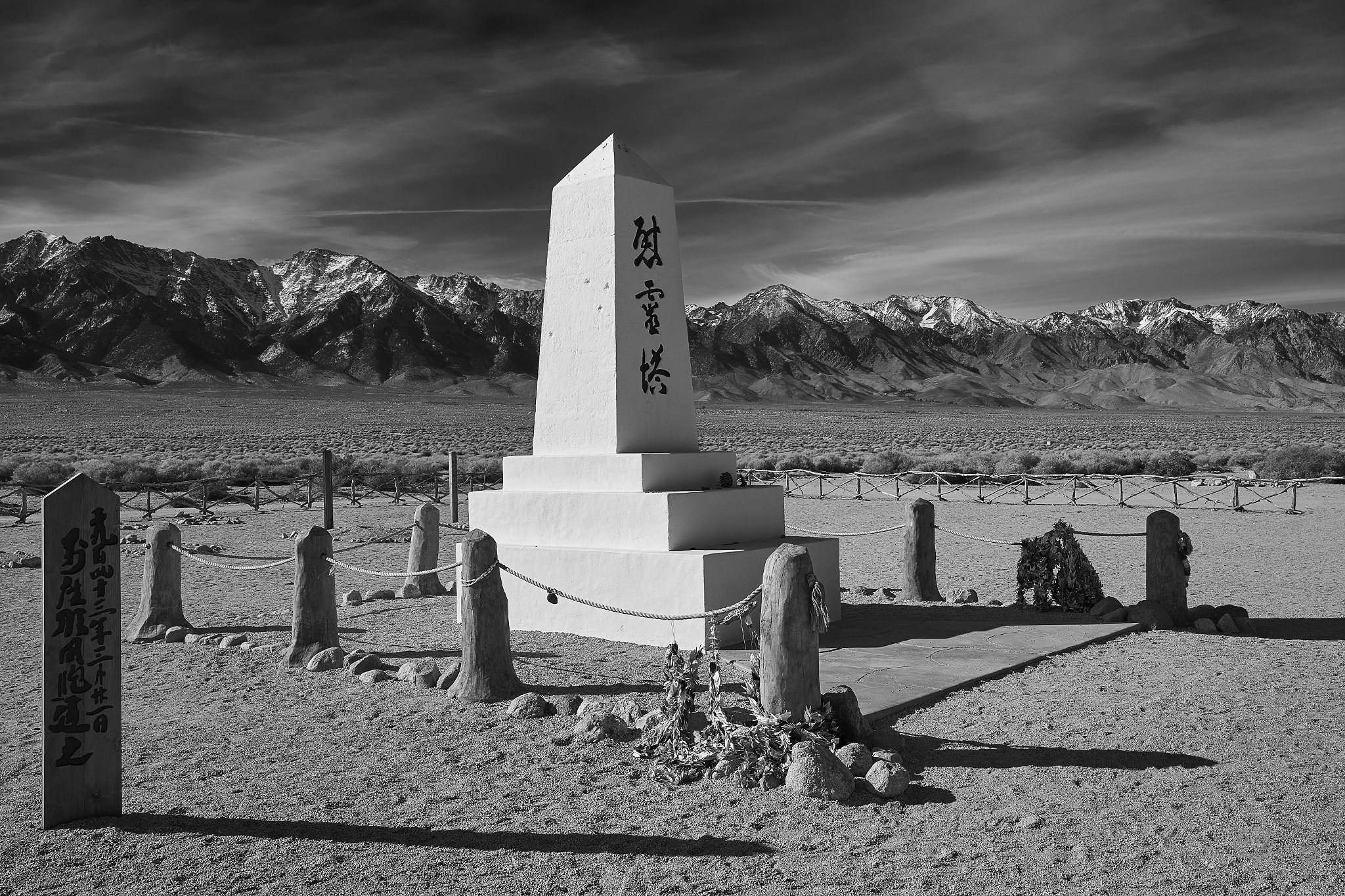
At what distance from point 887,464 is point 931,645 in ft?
87.4

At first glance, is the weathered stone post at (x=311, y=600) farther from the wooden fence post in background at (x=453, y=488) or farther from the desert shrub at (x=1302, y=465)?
the desert shrub at (x=1302, y=465)

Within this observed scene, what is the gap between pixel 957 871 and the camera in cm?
401

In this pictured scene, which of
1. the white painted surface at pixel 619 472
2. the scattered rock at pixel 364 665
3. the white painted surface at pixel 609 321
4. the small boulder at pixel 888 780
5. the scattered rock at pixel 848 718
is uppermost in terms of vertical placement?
the white painted surface at pixel 609 321

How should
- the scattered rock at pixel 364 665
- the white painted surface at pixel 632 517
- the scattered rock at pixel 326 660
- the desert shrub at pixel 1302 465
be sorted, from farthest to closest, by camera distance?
the desert shrub at pixel 1302 465, the white painted surface at pixel 632 517, the scattered rock at pixel 326 660, the scattered rock at pixel 364 665

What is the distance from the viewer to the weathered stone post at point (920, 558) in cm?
1054

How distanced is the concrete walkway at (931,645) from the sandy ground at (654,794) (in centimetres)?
23

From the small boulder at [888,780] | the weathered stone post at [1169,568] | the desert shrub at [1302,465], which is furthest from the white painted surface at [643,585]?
the desert shrub at [1302,465]

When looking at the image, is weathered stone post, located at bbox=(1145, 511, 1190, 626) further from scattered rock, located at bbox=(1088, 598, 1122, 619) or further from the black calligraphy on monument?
the black calligraphy on monument

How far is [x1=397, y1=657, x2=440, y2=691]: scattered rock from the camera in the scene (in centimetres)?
705

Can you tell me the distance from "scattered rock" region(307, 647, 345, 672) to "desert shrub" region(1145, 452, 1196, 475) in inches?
1106

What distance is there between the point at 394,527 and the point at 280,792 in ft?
45.8

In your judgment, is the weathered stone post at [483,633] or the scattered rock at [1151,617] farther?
the scattered rock at [1151,617]

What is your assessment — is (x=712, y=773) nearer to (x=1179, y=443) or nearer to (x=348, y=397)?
(x=1179, y=443)

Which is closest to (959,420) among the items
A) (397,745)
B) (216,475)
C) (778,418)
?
(778,418)
